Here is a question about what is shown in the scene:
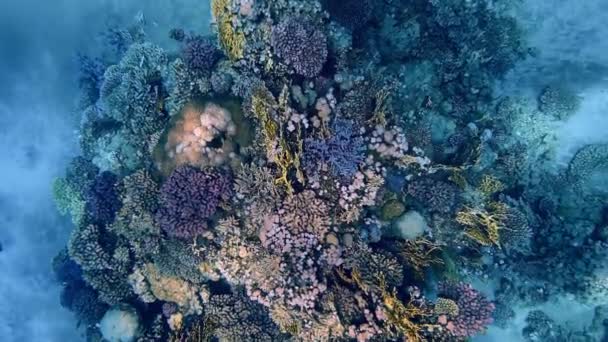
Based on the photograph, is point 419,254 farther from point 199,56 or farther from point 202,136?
point 199,56

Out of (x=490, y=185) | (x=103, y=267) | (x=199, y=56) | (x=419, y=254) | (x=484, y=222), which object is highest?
(x=199, y=56)

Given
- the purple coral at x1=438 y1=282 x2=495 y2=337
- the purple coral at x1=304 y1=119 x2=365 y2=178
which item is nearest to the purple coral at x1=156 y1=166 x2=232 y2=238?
the purple coral at x1=304 y1=119 x2=365 y2=178

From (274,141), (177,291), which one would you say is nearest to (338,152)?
(274,141)

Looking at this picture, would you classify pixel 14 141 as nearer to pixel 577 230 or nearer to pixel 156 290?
pixel 156 290

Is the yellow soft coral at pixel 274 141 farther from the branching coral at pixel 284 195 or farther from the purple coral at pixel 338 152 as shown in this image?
the purple coral at pixel 338 152

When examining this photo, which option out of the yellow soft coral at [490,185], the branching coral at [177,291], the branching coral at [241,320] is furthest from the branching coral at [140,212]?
the yellow soft coral at [490,185]
